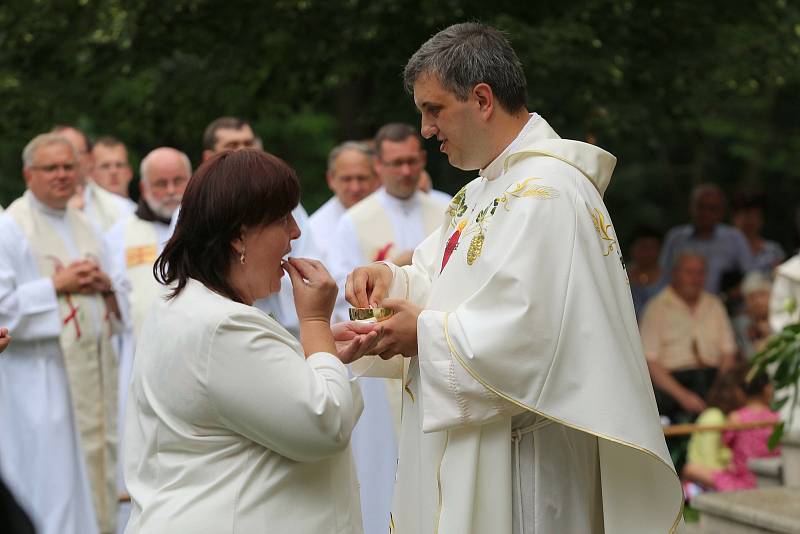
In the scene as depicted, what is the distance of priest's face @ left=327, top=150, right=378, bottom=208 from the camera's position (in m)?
9.03

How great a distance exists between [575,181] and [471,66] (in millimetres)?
453

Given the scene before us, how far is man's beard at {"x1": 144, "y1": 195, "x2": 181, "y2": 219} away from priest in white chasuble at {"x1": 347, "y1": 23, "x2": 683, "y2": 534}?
3.91 m

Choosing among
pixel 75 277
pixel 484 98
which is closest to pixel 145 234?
pixel 75 277

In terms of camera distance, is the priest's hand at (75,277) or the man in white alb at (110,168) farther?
the man in white alb at (110,168)

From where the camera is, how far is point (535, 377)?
12.6 ft

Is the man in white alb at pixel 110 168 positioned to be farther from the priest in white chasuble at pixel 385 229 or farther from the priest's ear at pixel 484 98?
the priest's ear at pixel 484 98

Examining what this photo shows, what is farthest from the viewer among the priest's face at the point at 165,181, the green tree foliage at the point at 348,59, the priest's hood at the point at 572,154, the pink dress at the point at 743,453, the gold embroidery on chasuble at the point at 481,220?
the green tree foliage at the point at 348,59

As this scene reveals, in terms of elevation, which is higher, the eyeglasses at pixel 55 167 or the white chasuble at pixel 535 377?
the eyeglasses at pixel 55 167

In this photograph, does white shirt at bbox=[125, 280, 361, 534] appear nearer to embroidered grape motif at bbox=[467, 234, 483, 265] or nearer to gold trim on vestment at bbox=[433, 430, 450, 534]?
gold trim on vestment at bbox=[433, 430, 450, 534]

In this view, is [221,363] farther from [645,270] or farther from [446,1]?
[645,270]

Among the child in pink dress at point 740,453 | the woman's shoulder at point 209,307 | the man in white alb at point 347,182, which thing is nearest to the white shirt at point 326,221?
the man in white alb at point 347,182

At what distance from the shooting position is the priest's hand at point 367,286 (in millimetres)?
4297

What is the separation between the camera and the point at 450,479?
399cm

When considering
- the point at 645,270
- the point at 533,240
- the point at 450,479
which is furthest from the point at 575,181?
the point at 645,270
